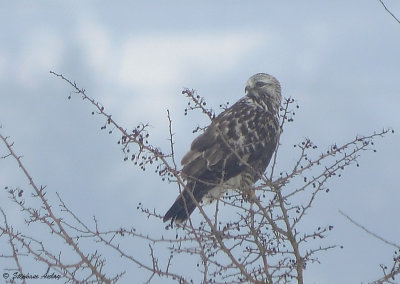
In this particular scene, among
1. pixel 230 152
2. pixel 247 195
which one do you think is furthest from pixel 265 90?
pixel 247 195

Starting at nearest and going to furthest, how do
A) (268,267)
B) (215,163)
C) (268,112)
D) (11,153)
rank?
1. (268,267)
2. (11,153)
3. (215,163)
4. (268,112)

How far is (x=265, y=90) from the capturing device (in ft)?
30.5

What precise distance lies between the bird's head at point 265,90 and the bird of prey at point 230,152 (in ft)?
0.38

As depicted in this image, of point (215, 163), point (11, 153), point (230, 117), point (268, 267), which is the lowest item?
point (268, 267)

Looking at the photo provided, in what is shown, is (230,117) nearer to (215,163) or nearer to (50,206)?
(215,163)

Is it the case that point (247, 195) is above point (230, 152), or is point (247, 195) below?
below

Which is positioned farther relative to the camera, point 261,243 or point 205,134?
point 205,134

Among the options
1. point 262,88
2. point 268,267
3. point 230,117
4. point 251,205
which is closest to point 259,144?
point 230,117

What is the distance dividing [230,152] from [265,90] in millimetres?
1606

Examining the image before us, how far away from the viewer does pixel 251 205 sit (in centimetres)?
567

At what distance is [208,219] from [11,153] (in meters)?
1.49

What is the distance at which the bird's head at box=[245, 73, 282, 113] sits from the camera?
914 cm

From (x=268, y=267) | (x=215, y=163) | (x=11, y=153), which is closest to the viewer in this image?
(x=268, y=267)

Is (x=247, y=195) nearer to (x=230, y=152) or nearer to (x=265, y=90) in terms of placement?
(x=230, y=152)
